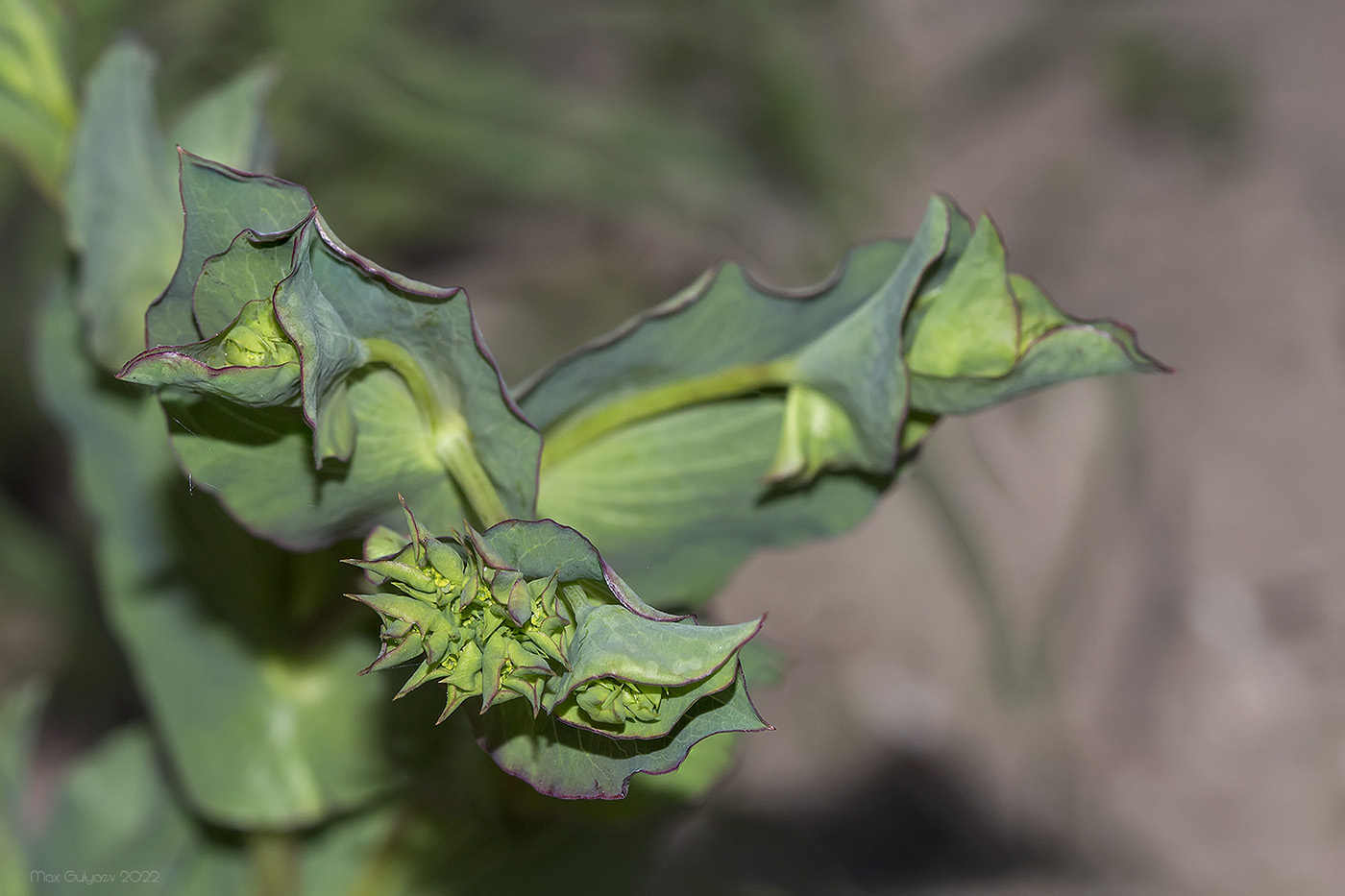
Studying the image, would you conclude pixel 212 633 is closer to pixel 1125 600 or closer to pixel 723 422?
pixel 723 422

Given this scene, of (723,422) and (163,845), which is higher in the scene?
(723,422)

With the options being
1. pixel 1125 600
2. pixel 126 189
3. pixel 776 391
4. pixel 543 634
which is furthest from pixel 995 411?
pixel 543 634

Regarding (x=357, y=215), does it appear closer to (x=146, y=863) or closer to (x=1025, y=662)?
(x=1025, y=662)

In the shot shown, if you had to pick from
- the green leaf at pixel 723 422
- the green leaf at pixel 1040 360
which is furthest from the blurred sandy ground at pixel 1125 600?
the green leaf at pixel 1040 360

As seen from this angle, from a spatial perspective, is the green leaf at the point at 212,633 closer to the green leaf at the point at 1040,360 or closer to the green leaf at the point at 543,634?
the green leaf at the point at 543,634

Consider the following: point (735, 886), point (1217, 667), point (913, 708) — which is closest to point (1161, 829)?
point (1217, 667)
